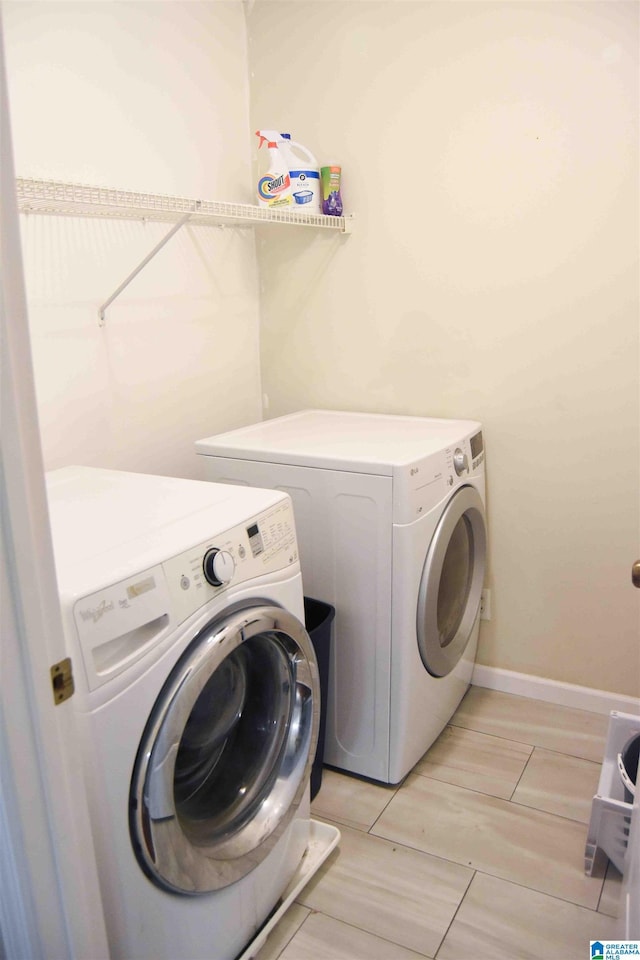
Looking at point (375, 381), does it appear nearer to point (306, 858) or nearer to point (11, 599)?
point (306, 858)

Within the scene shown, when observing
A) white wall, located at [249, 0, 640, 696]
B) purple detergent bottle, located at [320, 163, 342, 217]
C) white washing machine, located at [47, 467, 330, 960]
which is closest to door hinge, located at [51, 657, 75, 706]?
white washing machine, located at [47, 467, 330, 960]

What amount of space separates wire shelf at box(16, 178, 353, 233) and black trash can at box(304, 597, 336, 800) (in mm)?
1084

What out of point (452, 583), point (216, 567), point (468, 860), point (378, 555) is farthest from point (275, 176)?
point (468, 860)

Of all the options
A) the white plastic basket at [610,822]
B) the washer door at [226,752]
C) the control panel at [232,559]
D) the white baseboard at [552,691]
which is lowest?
the white baseboard at [552,691]

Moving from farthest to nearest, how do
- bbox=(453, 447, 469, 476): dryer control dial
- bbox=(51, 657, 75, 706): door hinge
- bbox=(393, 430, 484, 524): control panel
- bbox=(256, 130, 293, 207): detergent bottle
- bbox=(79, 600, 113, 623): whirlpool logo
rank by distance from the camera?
1. bbox=(256, 130, 293, 207): detergent bottle
2. bbox=(453, 447, 469, 476): dryer control dial
3. bbox=(393, 430, 484, 524): control panel
4. bbox=(79, 600, 113, 623): whirlpool logo
5. bbox=(51, 657, 75, 706): door hinge

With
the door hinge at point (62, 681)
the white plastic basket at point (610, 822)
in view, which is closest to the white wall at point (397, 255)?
the white plastic basket at point (610, 822)

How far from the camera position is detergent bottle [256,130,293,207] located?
2211 millimetres

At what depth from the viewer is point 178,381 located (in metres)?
2.25

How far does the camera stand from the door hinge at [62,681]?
31.6 inches

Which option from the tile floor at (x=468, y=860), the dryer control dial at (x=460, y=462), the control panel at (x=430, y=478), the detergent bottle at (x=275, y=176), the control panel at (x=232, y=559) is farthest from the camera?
the detergent bottle at (x=275, y=176)

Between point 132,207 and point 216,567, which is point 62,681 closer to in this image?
point 216,567

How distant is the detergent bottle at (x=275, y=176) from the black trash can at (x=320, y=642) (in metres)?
1.25

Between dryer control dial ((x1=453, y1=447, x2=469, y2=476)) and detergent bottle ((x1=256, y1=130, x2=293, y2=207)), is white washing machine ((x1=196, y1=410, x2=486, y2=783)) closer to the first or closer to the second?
dryer control dial ((x1=453, y1=447, x2=469, y2=476))

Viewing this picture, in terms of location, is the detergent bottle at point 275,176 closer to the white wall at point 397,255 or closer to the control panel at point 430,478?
the white wall at point 397,255
